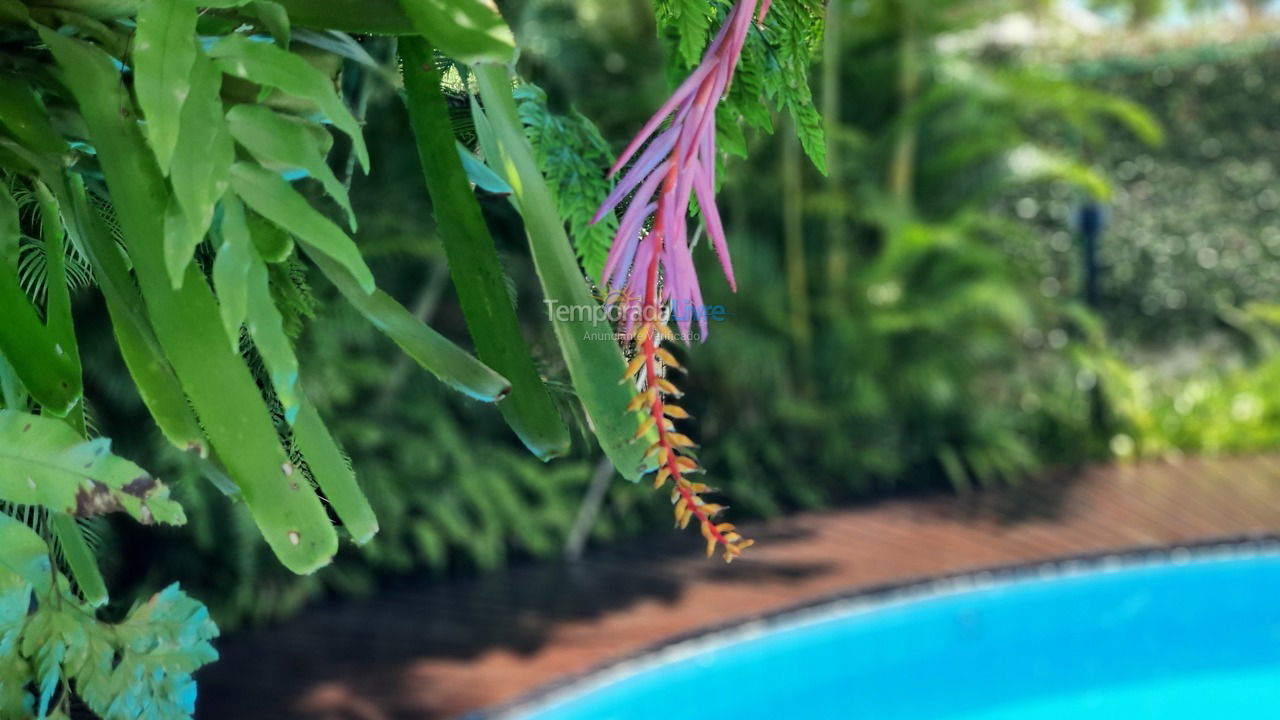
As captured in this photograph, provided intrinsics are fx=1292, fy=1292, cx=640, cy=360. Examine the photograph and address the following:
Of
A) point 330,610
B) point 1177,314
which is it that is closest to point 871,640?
point 330,610

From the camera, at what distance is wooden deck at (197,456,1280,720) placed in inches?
129

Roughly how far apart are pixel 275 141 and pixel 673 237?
248 millimetres

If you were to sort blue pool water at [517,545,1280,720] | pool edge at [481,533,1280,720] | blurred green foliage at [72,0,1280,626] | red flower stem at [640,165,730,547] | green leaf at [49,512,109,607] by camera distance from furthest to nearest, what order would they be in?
blurred green foliage at [72,0,1280,626], blue pool water at [517,545,1280,720], pool edge at [481,533,1280,720], green leaf at [49,512,109,607], red flower stem at [640,165,730,547]

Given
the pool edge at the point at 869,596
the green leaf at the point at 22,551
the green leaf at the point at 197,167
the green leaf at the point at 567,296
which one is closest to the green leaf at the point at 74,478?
the green leaf at the point at 22,551

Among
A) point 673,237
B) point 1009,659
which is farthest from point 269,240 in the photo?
point 1009,659

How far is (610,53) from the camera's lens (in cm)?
516

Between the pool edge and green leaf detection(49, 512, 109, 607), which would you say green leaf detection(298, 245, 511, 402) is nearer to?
green leaf detection(49, 512, 109, 607)

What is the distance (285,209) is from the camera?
72cm

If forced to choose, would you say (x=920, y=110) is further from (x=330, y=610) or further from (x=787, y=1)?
(x=787, y=1)

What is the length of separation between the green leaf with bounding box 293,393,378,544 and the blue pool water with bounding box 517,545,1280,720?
2566mm

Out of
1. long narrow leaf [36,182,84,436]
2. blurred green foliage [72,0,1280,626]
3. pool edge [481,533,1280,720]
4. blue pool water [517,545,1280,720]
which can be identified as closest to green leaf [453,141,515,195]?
long narrow leaf [36,182,84,436]

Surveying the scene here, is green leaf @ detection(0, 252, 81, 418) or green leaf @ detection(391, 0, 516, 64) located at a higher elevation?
green leaf @ detection(391, 0, 516, 64)

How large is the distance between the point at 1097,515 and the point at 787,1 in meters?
4.29

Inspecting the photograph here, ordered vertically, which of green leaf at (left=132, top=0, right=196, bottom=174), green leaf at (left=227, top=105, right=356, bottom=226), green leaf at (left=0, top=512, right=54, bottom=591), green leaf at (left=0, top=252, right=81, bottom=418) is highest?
green leaf at (left=132, top=0, right=196, bottom=174)
